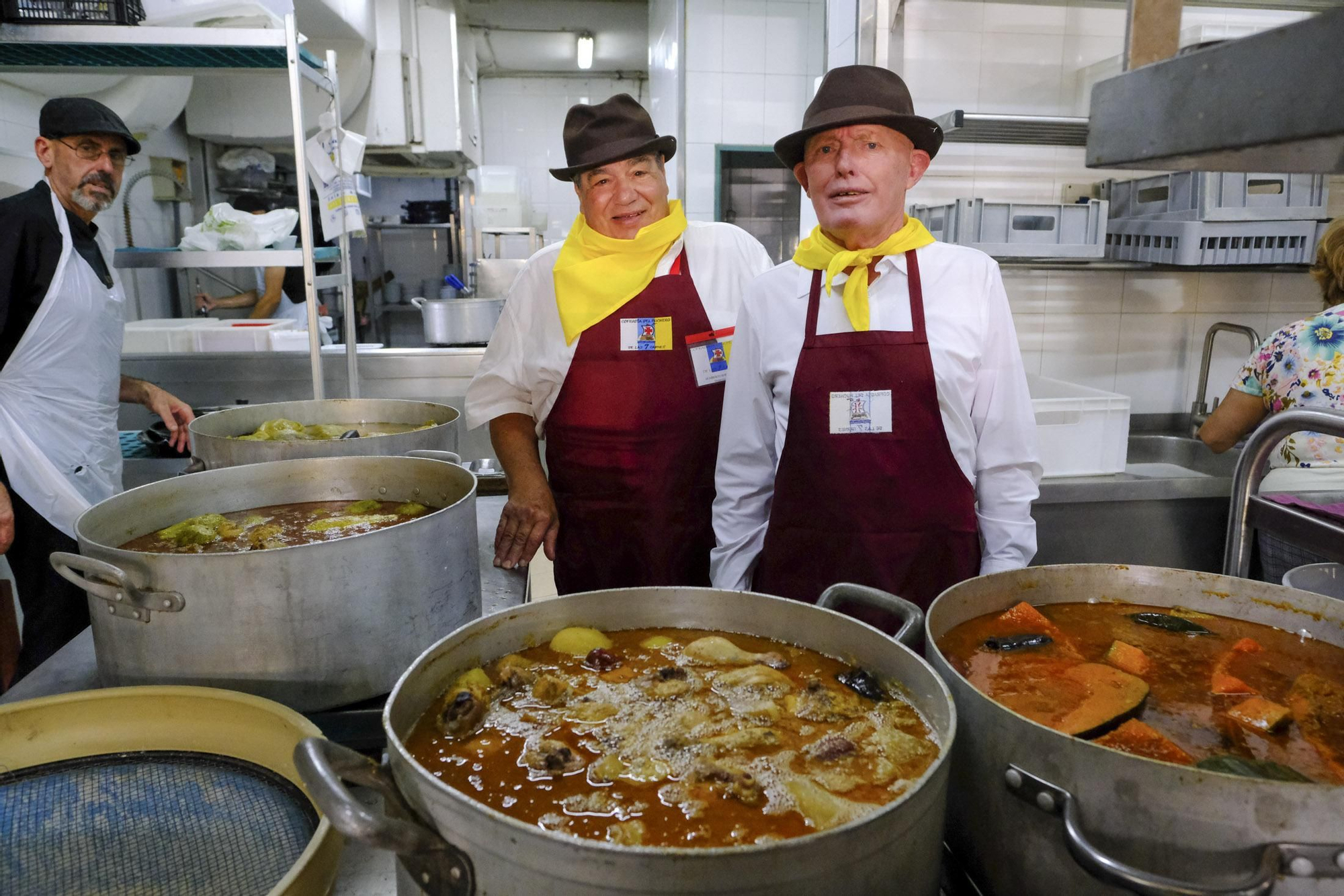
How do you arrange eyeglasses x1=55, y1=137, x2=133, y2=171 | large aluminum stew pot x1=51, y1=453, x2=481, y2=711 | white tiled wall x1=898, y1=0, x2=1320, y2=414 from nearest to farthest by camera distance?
1. large aluminum stew pot x1=51, y1=453, x2=481, y2=711
2. eyeglasses x1=55, y1=137, x2=133, y2=171
3. white tiled wall x1=898, y1=0, x2=1320, y2=414

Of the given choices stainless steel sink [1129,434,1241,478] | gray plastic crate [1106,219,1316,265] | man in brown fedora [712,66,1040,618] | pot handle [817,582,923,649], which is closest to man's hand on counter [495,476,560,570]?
man in brown fedora [712,66,1040,618]

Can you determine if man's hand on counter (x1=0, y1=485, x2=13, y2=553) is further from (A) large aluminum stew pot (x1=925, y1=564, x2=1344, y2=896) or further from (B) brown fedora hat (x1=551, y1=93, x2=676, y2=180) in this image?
(A) large aluminum stew pot (x1=925, y1=564, x2=1344, y2=896)

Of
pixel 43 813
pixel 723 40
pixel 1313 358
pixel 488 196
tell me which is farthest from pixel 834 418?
pixel 488 196

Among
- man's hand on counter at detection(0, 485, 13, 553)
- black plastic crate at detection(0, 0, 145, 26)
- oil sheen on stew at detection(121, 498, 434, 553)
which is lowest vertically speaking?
man's hand on counter at detection(0, 485, 13, 553)

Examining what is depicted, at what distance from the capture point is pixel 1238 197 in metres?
3.12

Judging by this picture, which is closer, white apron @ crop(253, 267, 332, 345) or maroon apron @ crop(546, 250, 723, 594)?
maroon apron @ crop(546, 250, 723, 594)

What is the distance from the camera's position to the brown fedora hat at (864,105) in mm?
1681

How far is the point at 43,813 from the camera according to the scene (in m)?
0.93

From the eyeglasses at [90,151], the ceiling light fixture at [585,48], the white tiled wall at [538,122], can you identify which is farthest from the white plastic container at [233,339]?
the white tiled wall at [538,122]

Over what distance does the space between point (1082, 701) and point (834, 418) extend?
94 centimetres

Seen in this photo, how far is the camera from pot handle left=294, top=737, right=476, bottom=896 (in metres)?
0.58

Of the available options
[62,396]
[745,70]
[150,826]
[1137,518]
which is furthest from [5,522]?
[745,70]

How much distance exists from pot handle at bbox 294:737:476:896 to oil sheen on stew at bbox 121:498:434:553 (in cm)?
71

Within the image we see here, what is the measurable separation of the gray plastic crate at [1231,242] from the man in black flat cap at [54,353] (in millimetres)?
3516
